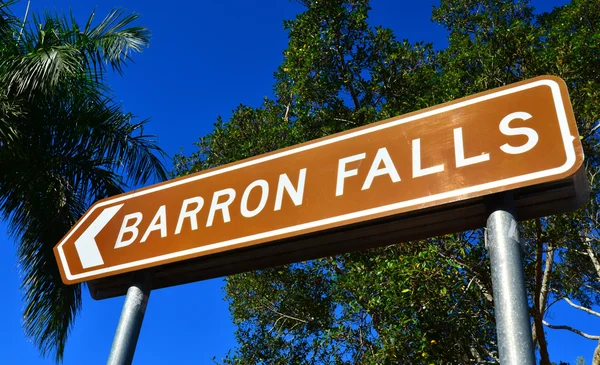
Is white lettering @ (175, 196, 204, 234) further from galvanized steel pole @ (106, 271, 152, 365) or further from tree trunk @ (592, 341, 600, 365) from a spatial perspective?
tree trunk @ (592, 341, 600, 365)

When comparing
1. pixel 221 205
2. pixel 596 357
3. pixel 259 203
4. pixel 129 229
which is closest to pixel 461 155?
pixel 259 203

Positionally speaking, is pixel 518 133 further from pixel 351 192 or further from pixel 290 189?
pixel 290 189

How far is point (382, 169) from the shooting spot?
1636 millimetres

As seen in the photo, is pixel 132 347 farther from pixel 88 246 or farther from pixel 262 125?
pixel 262 125

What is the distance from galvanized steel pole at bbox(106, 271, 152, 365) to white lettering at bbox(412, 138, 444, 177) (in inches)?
37.4

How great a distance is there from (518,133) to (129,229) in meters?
1.33

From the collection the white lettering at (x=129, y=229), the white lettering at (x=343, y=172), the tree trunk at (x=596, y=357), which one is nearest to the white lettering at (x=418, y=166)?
the white lettering at (x=343, y=172)

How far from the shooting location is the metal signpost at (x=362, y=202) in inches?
54.6

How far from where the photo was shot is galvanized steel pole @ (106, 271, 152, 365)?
1638 millimetres

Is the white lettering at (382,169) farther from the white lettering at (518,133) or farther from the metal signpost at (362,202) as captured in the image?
the white lettering at (518,133)

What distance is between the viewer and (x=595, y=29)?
9719 millimetres

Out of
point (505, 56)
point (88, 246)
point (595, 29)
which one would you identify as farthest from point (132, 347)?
point (595, 29)

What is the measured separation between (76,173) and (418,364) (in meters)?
4.60

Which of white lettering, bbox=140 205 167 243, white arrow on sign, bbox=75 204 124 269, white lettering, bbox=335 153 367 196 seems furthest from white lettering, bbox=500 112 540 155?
white arrow on sign, bbox=75 204 124 269
